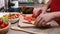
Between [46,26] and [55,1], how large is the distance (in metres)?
0.29

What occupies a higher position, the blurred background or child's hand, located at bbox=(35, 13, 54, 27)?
child's hand, located at bbox=(35, 13, 54, 27)

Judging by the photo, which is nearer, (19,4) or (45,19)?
(45,19)

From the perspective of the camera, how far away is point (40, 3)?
2.02 m

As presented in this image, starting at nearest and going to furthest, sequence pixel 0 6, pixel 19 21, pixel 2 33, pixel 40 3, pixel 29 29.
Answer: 1. pixel 2 33
2. pixel 29 29
3. pixel 19 21
4. pixel 0 6
5. pixel 40 3

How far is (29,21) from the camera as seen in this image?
1.00 metres

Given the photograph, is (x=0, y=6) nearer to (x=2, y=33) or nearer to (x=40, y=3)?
(x=40, y=3)

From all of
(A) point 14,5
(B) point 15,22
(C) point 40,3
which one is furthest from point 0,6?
(B) point 15,22

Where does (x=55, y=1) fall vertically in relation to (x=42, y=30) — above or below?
above

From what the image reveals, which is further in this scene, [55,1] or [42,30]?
[55,1]

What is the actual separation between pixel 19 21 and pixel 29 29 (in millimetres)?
140

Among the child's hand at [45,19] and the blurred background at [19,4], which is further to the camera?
the blurred background at [19,4]

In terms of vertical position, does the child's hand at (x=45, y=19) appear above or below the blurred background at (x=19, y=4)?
above

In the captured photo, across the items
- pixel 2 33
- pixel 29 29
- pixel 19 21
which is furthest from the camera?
pixel 19 21

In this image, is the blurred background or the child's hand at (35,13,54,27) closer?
the child's hand at (35,13,54,27)
